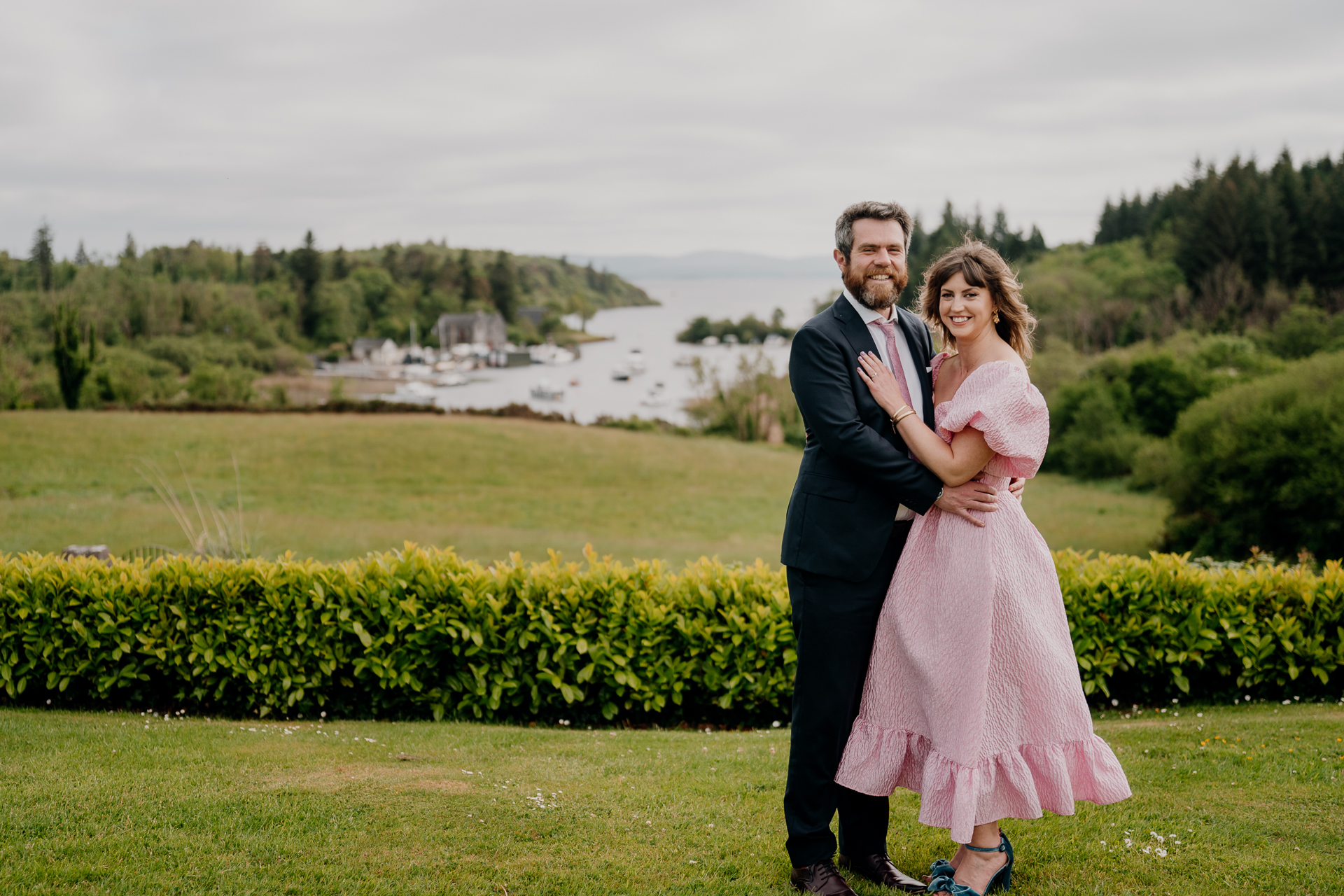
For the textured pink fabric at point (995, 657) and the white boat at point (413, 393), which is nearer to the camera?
the textured pink fabric at point (995, 657)

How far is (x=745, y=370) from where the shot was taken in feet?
165

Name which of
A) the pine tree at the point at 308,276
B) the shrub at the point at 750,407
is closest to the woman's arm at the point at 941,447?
the shrub at the point at 750,407

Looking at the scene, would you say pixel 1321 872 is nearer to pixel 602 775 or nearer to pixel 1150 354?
pixel 602 775

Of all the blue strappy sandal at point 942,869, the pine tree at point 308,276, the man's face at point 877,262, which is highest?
the pine tree at point 308,276

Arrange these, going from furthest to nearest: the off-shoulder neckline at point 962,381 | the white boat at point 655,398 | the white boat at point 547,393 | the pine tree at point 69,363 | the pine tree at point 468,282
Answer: the pine tree at point 468,282 → the white boat at point 547,393 → the white boat at point 655,398 → the pine tree at point 69,363 → the off-shoulder neckline at point 962,381

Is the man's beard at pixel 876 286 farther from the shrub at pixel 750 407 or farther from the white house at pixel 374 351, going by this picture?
the white house at pixel 374 351

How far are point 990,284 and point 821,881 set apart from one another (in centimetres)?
235

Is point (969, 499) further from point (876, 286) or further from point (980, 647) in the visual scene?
point (876, 286)

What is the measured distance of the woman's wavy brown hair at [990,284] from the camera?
11.1 ft

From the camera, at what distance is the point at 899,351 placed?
366 cm

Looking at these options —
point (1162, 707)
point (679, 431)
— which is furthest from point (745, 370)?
point (1162, 707)

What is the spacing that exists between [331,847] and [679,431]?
42.2 metres

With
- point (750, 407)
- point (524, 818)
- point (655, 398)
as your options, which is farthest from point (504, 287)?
point (524, 818)

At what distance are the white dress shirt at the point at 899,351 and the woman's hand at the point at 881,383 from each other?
3.3 inches
